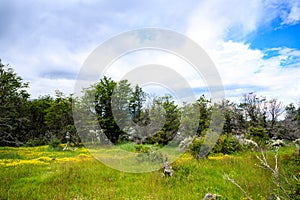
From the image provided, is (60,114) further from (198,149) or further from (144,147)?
(198,149)

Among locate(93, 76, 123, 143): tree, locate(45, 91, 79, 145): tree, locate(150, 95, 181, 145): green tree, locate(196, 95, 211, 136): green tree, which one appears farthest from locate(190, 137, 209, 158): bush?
locate(45, 91, 79, 145): tree

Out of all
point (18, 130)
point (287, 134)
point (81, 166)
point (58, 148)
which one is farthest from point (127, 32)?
point (18, 130)

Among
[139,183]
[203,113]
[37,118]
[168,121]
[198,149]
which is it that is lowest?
[139,183]

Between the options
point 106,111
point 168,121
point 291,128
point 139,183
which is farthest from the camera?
point 106,111

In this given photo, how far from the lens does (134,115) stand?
22.9 meters

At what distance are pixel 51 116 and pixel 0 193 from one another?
80.4ft

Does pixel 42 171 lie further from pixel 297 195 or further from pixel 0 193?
pixel 297 195

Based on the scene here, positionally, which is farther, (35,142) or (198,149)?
(35,142)

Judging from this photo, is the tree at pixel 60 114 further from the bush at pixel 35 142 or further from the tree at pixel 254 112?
the tree at pixel 254 112

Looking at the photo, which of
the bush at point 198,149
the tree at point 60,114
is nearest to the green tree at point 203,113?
the bush at point 198,149

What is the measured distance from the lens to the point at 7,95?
1948 cm

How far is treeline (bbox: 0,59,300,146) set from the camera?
760 inches

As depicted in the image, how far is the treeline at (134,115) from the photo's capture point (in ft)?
63.4

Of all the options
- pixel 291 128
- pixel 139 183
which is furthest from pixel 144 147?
pixel 291 128
